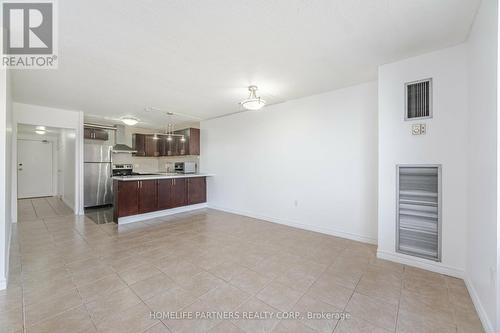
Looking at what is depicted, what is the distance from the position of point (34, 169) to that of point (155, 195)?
5821 mm

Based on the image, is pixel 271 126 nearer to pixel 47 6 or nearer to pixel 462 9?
pixel 462 9

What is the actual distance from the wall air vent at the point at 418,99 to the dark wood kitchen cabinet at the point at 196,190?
473 cm

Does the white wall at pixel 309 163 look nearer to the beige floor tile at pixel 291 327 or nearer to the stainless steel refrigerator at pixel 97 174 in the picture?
the beige floor tile at pixel 291 327

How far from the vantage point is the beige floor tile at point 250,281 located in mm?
2072

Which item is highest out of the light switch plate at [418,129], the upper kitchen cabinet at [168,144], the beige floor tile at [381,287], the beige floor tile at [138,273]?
the upper kitchen cabinet at [168,144]

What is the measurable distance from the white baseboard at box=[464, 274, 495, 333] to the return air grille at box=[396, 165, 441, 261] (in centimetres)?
36

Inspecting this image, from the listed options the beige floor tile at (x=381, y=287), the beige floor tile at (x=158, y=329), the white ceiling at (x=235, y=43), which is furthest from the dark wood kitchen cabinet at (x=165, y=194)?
the beige floor tile at (x=381, y=287)

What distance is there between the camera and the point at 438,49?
7.69 ft

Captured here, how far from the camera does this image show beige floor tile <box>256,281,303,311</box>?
1.83m

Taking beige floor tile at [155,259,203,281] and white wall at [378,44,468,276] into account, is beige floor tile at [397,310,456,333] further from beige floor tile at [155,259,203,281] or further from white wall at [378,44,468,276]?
beige floor tile at [155,259,203,281]

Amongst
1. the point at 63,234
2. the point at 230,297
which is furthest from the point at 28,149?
the point at 230,297

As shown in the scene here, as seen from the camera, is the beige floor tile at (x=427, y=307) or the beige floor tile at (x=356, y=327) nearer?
the beige floor tile at (x=356, y=327)

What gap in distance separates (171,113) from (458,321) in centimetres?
565

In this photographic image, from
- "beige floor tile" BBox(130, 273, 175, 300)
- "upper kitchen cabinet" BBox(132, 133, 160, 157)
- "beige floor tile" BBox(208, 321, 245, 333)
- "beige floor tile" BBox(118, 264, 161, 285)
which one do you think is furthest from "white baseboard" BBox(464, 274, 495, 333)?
"upper kitchen cabinet" BBox(132, 133, 160, 157)
